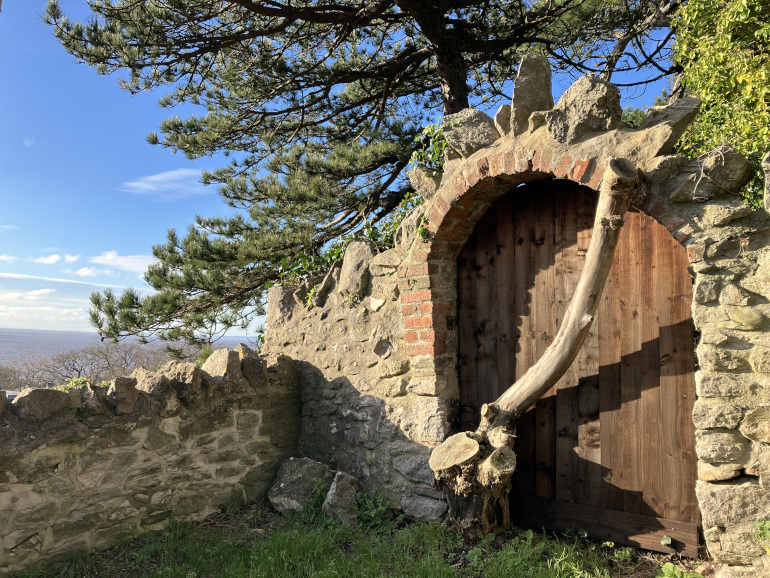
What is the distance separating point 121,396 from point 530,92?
3.23 m

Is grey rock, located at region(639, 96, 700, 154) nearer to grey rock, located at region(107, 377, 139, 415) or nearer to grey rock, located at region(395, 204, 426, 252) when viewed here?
grey rock, located at region(395, 204, 426, 252)

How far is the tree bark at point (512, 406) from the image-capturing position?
2793 millimetres

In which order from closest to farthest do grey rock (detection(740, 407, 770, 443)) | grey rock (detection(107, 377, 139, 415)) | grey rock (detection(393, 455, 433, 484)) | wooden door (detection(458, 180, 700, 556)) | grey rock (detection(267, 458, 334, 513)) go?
grey rock (detection(740, 407, 770, 443)) < wooden door (detection(458, 180, 700, 556)) < grey rock (detection(107, 377, 139, 415)) < grey rock (detection(393, 455, 433, 484)) < grey rock (detection(267, 458, 334, 513))

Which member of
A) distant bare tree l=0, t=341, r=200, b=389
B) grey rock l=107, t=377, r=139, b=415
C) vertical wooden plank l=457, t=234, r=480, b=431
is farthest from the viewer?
distant bare tree l=0, t=341, r=200, b=389

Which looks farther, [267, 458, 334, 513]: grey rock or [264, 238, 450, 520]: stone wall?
[267, 458, 334, 513]: grey rock

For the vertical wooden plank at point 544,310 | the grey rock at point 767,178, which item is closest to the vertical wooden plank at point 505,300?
the vertical wooden plank at point 544,310

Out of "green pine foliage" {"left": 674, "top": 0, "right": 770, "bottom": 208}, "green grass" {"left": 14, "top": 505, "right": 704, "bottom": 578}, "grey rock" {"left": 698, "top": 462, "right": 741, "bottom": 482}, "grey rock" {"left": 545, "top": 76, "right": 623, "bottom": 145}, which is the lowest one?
"green grass" {"left": 14, "top": 505, "right": 704, "bottom": 578}

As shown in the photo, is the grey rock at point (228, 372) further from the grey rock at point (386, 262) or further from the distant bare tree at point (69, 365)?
the distant bare tree at point (69, 365)

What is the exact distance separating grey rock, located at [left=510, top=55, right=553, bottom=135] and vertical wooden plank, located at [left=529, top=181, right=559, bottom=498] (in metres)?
0.46

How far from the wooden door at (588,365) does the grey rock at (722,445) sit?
311mm

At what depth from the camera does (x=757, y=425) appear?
2.43 meters

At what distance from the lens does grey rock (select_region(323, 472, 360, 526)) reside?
11.6 feet

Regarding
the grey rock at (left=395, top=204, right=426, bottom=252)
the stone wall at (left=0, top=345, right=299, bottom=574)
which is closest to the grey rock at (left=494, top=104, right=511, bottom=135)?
the grey rock at (left=395, top=204, right=426, bottom=252)

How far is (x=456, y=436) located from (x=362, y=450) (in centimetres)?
99
